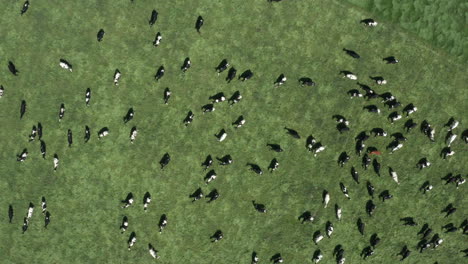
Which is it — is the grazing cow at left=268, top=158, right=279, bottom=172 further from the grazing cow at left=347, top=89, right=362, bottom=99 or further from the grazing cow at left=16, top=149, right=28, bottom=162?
the grazing cow at left=16, top=149, right=28, bottom=162

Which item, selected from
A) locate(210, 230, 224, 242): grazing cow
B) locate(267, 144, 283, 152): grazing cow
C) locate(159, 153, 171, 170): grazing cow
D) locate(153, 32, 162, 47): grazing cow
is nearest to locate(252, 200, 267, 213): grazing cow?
locate(210, 230, 224, 242): grazing cow

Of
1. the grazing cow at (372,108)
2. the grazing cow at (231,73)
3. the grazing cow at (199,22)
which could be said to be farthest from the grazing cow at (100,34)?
the grazing cow at (372,108)

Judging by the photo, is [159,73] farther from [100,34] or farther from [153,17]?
[100,34]

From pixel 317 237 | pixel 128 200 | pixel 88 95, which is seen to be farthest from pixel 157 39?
pixel 317 237

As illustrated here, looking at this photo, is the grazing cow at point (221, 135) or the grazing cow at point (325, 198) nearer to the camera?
the grazing cow at point (221, 135)

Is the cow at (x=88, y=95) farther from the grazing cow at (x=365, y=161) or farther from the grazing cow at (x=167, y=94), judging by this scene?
the grazing cow at (x=365, y=161)
